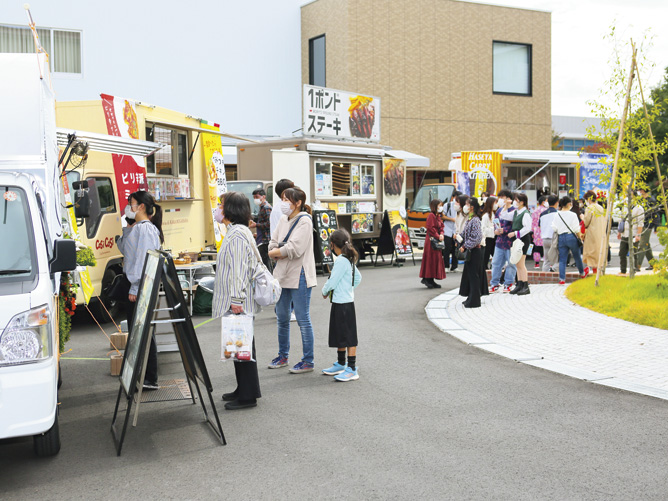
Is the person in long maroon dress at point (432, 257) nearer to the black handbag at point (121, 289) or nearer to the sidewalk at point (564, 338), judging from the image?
the sidewalk at point (564, 338)

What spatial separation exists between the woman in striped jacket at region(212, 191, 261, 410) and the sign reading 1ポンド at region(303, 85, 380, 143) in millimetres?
11278

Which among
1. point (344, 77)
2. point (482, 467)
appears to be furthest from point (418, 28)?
point (482, 467)

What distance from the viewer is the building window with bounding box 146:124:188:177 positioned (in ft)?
39.0

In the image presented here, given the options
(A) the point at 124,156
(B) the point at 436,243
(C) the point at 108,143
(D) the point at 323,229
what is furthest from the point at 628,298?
(A) the point at 124,156

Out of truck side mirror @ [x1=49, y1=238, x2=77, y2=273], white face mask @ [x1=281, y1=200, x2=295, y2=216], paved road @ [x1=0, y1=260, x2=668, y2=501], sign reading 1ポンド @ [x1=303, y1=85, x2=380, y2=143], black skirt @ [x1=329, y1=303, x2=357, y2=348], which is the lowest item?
paved road @ [x1=0, y1=260, x2=668, y2=501]

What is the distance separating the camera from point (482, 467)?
15.5 ft

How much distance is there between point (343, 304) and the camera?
23.5 ft

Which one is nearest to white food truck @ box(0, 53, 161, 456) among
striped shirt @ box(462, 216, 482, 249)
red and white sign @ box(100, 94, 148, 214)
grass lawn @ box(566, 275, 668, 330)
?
red and white sign @ box(100, 94, 148, 214)

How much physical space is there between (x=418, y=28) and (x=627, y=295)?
22095 millimetres

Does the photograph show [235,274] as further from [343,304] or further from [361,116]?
[361,116]

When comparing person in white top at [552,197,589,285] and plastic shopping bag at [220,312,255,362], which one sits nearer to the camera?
plastic shopping bag at [220,312,255,362]

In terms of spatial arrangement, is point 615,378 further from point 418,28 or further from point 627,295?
point 418,28

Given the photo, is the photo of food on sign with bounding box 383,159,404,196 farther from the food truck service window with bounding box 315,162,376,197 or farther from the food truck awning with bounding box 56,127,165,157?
the food truck awning with bounding box 56,127,165,157

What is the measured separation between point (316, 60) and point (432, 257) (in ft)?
59.6
